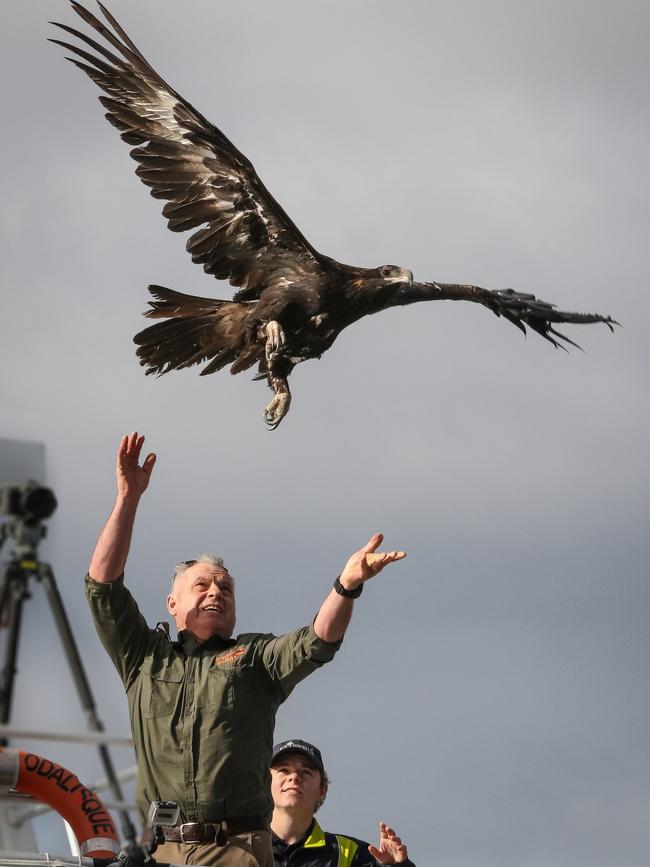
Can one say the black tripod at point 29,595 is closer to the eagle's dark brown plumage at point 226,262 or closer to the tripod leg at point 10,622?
the tripod leg at point 10,622

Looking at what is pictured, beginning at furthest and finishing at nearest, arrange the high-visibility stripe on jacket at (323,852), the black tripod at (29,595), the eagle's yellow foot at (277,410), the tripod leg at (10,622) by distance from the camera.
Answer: the eagle's yellow foot at (277,410)
the high-visibility stripe on jacket at (323,852)
the black tripod at (29,595)
the tripod leg at (10,622)

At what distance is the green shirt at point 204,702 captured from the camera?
17.5 ft

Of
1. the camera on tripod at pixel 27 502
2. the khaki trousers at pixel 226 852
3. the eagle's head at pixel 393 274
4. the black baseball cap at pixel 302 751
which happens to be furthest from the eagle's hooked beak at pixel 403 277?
the camera on tripod at pixel 27 502

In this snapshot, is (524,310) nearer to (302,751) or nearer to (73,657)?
(302,751)

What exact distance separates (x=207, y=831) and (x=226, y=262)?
422cm

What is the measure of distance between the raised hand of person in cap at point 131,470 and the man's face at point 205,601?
1.43 feet

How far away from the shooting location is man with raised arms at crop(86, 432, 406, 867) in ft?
17.3

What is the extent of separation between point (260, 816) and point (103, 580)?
960mm

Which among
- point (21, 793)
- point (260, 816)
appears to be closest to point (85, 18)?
point (260, 816)

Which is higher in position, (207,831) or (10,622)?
(10,622)

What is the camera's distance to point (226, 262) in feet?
29.0

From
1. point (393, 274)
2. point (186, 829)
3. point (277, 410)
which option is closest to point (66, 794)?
point (186, 829)

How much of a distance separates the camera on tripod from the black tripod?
0.02 m

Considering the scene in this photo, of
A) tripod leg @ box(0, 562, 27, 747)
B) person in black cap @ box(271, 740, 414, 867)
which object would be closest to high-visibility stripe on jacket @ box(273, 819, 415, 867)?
person in black cap @ box(271, 740, 414, 867)
